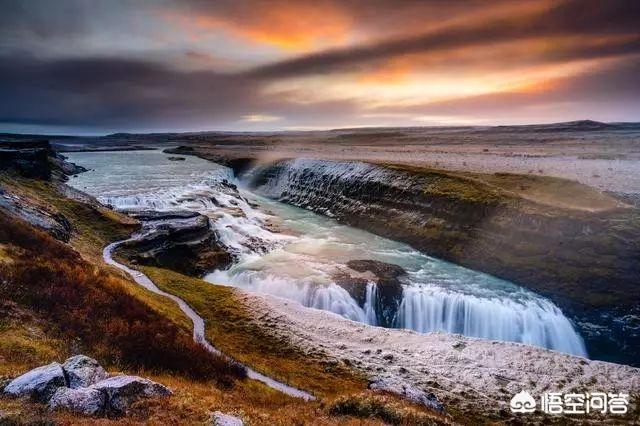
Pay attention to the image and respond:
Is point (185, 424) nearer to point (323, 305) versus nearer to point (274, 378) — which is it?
point (274, 378)

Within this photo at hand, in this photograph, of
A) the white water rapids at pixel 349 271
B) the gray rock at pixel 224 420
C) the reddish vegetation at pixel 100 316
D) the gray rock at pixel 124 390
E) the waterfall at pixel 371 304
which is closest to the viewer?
the gray rock at pixel 124 390

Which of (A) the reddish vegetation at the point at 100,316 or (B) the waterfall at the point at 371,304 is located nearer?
(A) the reddish vegetation at the point at 100,316

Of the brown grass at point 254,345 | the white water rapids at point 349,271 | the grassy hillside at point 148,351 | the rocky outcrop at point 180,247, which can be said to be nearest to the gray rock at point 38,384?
the grassy hillside at point 148,351

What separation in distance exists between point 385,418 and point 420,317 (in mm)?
19631

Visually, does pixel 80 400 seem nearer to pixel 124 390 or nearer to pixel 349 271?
pixel 124 390

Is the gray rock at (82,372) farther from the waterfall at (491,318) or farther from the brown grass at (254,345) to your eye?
the waterfall at (491,318)

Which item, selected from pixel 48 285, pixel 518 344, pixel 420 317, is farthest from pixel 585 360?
pixel 48 285

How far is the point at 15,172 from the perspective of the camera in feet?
171

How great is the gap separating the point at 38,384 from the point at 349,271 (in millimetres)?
30958

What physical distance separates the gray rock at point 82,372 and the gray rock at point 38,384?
1.25 feet

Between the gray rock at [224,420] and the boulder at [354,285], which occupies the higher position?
the gray rock at [224,420]

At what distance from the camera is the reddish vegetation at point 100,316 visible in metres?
18.1

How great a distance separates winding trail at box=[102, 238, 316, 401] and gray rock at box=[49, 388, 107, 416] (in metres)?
10.2

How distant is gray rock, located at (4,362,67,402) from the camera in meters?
11.6
